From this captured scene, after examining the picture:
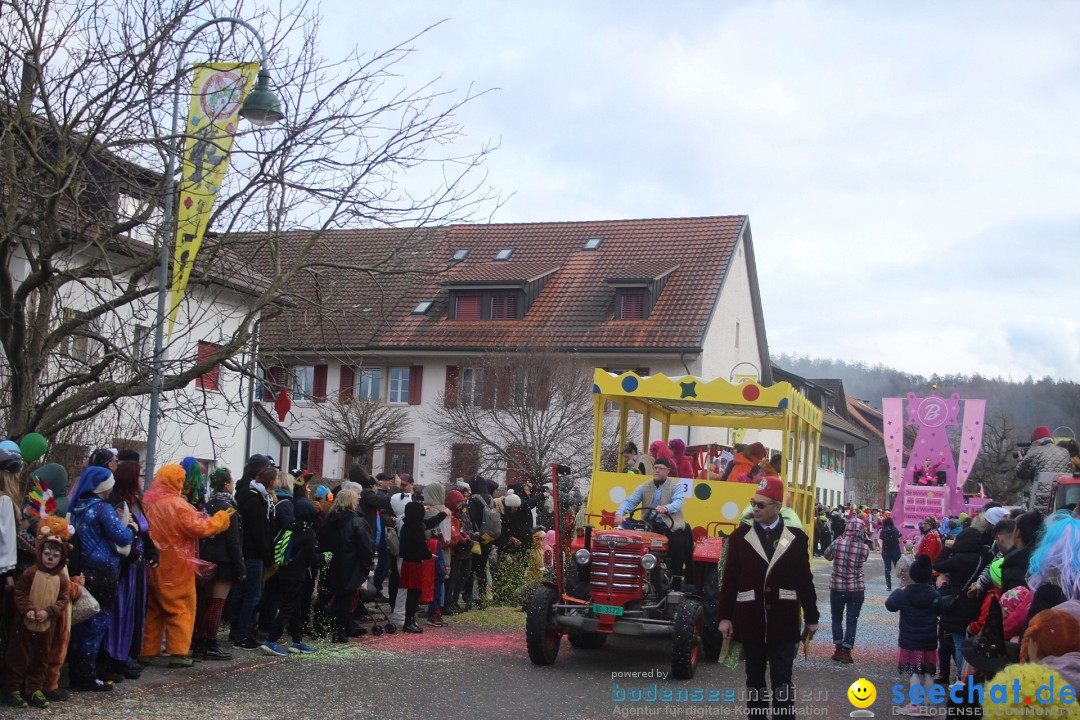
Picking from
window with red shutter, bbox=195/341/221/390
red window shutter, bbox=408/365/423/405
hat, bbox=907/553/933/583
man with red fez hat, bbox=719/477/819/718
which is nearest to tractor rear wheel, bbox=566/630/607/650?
hat, bbox=907/553/933/583

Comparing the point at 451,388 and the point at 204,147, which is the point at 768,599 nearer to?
the point at 204,147

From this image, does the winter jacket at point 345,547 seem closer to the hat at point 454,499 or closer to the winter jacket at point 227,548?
the winter jacket at point 227,548

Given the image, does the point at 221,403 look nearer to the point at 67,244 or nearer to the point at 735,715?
the point at 67,244

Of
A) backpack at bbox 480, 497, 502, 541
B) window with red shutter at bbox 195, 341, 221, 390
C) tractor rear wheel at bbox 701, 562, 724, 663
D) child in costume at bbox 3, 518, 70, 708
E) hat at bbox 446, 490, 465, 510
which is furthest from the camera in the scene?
backpack at bbox 480, 497, 502, 541

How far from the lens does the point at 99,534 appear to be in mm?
9227

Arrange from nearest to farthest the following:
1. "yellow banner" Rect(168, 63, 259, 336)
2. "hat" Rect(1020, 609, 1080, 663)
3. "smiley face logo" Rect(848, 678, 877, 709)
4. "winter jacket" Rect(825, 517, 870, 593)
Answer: "hat" Rect(1020, 609, 1080, 663), "smiley face logo" Rect(848, 678, 877, 709), "yellow banner" Rect(168, 63, 259, 336), "winter jacket" Rect(825, 517, 870, 593)

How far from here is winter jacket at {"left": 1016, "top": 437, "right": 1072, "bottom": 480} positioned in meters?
14.4

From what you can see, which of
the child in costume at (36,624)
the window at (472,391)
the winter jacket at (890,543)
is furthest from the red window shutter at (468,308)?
the child in costume at (36,624)

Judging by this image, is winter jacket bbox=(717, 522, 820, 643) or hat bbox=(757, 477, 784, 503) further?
hat bbox=(757, 477, 784, 503)

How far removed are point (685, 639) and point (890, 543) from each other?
2423cm

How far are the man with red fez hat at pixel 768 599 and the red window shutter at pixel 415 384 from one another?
111 feet

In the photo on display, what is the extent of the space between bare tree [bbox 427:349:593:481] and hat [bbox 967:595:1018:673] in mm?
26761

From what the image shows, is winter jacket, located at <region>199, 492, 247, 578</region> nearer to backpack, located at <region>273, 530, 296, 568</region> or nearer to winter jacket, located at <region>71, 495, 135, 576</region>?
backpack, located at <region>273, 530, 296, 568</region>

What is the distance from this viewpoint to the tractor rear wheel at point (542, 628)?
11172 millimetres
